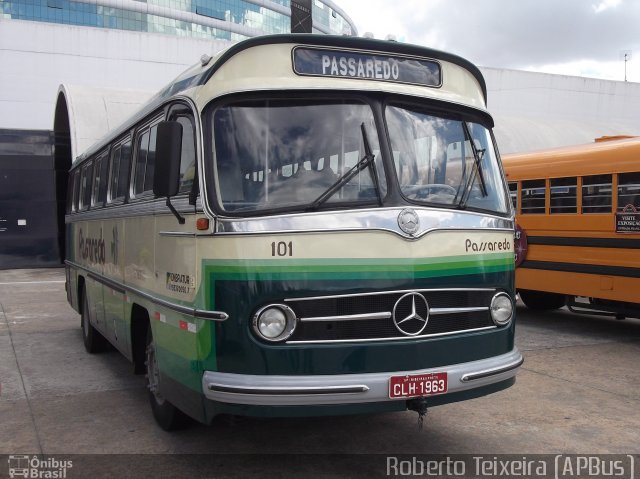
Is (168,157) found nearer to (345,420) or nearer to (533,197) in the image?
(345,420)

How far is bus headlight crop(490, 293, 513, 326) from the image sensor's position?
15.5ft

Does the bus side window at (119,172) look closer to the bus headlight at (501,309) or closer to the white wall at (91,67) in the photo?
the bus headlight at (501,309)

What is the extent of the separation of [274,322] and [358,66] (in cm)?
174

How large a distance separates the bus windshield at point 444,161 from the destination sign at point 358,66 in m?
0.23

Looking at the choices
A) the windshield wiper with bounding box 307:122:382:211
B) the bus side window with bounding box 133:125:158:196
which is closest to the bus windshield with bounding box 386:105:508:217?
the windshield wiper with bounding box 307:122:382:211

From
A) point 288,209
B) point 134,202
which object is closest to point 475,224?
point 288,209

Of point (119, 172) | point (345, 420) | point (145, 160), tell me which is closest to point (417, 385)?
point (345, 420)

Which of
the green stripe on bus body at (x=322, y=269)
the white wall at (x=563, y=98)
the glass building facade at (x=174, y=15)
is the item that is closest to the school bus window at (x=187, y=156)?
the green stripe on bus body at (x=322, y=269)

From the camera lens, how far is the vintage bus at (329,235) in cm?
413

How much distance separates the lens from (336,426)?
221 inches

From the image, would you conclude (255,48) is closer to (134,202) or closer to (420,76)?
(420,76)

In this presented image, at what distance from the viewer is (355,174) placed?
14.3 ft

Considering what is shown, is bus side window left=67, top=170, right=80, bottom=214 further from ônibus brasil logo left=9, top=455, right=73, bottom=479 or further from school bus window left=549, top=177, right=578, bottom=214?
school bus window left=549, top=177, right=578, bottom=214

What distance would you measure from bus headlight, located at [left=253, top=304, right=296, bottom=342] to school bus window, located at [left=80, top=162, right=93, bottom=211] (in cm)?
539
